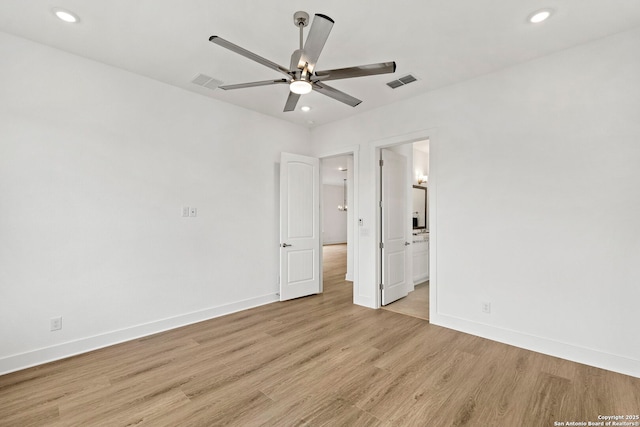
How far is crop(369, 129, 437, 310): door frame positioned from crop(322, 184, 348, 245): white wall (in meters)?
9.12

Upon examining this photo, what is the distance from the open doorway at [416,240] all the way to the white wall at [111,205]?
2.27m

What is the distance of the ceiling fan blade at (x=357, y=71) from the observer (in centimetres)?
211

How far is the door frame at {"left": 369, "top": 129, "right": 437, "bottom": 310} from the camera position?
3611 mm

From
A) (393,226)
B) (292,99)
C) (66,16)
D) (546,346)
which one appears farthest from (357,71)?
(546,346)

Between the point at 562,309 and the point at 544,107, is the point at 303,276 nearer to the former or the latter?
the point at 562,309

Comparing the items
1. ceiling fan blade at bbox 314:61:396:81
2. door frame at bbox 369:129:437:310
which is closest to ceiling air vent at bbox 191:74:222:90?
ceiling fan blade at bbox 314:61:396:81

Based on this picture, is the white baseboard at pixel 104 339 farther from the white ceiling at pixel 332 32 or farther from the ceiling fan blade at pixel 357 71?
the ceiling fan blade at pixel 357 71

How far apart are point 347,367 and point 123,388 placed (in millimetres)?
1826

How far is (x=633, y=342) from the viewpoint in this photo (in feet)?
7.94

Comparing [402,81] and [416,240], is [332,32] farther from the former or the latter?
[416,240]

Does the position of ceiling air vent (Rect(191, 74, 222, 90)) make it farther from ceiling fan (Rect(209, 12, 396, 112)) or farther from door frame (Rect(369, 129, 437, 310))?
door frame (Rect(369, 129, 437, 310))

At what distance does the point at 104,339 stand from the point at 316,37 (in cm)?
351

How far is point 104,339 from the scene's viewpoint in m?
3.01

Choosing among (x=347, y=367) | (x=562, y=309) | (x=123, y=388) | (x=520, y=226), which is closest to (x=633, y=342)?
(x=562, y=309)
